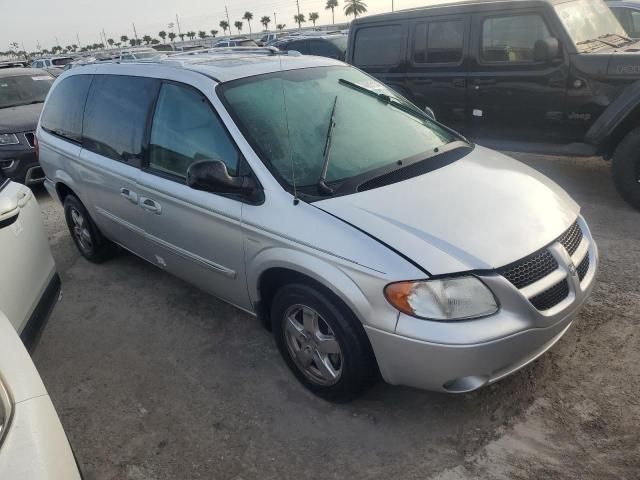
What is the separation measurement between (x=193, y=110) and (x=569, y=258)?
7.51ft

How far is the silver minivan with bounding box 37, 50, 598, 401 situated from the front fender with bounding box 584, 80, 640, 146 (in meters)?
2.23

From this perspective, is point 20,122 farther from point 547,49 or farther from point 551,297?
point 551,297

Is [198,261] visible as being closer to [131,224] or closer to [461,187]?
[131,224]

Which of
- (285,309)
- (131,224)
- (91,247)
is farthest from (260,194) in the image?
(91,247)

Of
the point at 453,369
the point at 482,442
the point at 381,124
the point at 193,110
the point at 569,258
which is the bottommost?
the point at 482,442

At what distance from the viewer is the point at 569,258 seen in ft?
8.50

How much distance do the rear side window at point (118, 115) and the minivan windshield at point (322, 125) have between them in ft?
2.72

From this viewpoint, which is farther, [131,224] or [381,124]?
[131,224]

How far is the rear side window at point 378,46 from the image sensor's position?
21.8 feet

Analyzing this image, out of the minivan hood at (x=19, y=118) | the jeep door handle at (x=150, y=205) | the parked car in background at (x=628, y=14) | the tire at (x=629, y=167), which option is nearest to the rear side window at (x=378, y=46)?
the tire at (x=629, y=167)

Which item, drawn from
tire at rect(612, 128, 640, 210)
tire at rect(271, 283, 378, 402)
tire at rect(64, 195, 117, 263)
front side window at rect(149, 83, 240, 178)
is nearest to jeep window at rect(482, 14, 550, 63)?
tire at rect(612, 128, 640, 210)

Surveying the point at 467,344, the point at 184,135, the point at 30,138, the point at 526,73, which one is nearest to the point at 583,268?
the point at 467,344

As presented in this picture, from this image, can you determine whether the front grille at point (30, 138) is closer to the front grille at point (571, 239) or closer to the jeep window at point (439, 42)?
the jeep window at point (439, 42)

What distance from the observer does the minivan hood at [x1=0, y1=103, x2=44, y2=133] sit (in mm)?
7211
